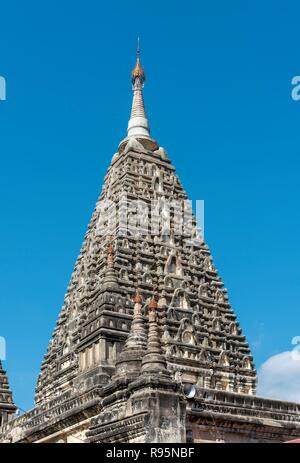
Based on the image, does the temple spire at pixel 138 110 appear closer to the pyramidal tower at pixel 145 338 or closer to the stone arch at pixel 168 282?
the pyramidal tower at pixel 145 338

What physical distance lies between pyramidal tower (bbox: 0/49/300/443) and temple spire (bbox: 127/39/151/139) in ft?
0.29

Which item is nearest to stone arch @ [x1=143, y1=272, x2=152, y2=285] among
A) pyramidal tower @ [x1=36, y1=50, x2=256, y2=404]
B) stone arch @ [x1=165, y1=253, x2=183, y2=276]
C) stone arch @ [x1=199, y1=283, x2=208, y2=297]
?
pyramidal tower @ [x1=36, y1=50, x2=256, y2=404]

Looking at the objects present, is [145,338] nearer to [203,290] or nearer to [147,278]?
[147,278]

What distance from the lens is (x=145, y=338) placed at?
2942cm

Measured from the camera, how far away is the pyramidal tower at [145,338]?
25.4 metres

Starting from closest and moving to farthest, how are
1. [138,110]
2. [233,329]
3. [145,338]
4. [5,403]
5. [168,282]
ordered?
[145,338]
[168,282]
[5,403]
[233,329]
[138,110]

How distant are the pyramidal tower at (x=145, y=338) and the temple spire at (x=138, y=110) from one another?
89 millimetres

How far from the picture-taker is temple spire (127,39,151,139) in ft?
188

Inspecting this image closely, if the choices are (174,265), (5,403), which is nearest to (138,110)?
(174,265)

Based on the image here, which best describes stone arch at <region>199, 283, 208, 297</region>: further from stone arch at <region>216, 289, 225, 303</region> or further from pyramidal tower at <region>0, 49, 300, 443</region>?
stone arch at <region>216, 289, 225, 303</region>

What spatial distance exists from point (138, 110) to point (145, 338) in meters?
33.0

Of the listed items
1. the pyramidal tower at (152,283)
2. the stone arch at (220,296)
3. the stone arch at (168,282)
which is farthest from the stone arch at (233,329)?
the stone arch at (168,282)
